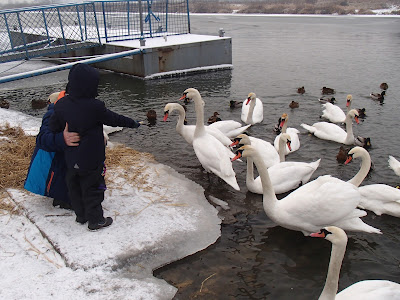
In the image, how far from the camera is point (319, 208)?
5.32 m

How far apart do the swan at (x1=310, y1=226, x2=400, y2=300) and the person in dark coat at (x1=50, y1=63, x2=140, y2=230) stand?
2.61 m

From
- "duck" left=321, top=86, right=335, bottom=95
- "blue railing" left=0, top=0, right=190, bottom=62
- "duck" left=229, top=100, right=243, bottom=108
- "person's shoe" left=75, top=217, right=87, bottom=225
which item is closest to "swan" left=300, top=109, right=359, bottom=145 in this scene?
"duck" left=229, top=100, right=243, bottom=108

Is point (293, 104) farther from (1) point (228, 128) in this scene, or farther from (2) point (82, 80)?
(2) point (82, 80)

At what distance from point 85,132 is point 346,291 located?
128 inches

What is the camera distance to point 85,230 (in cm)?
500

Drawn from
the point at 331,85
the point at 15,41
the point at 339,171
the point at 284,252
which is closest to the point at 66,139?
the point at 284,252

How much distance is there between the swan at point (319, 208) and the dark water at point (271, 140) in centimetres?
28

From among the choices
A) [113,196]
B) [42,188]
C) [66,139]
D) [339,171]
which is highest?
[66,139]

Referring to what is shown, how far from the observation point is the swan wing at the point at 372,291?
3848 millimetres

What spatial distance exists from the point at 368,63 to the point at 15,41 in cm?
2126

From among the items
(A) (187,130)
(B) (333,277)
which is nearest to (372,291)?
(B) (333,277)

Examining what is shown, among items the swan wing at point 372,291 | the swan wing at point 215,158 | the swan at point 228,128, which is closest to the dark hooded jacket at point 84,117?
the swan wing at point 215,158

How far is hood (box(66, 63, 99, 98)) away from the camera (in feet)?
13.9

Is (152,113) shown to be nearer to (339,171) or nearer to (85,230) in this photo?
(339,171)
